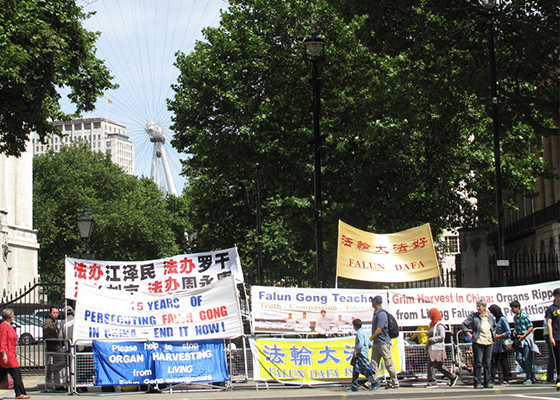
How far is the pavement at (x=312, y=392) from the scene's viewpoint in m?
15.0

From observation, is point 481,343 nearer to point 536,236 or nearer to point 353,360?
point 353,360

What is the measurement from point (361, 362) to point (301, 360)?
1503mm

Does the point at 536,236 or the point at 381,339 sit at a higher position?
the point at 536,236

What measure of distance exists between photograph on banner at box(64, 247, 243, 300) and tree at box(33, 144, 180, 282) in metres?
57.6

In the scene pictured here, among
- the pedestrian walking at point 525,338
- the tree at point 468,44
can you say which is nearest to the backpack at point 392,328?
the pedestrian walking at point 525,338

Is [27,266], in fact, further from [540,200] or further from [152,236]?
[540,200]

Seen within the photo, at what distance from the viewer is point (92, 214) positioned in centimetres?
7569

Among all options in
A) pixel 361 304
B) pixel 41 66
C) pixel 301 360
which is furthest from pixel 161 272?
pixel 41 66

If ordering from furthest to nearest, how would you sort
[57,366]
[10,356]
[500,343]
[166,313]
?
1. [500,343]
2. [57,366]
3. [166,313]
4. [10,356]

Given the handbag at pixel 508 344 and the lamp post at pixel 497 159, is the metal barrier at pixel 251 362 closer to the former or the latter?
the handbag at pixel 508 344

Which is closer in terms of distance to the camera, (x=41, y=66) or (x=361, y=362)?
(x=361, y=362)

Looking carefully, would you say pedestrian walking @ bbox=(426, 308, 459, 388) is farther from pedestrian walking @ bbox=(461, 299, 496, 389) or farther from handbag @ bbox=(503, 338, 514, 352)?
handbag @ bbox=(503, 338, 514, 352)

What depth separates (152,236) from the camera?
78062mm

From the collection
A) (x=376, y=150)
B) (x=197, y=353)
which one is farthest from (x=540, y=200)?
(x=197, y=353)
